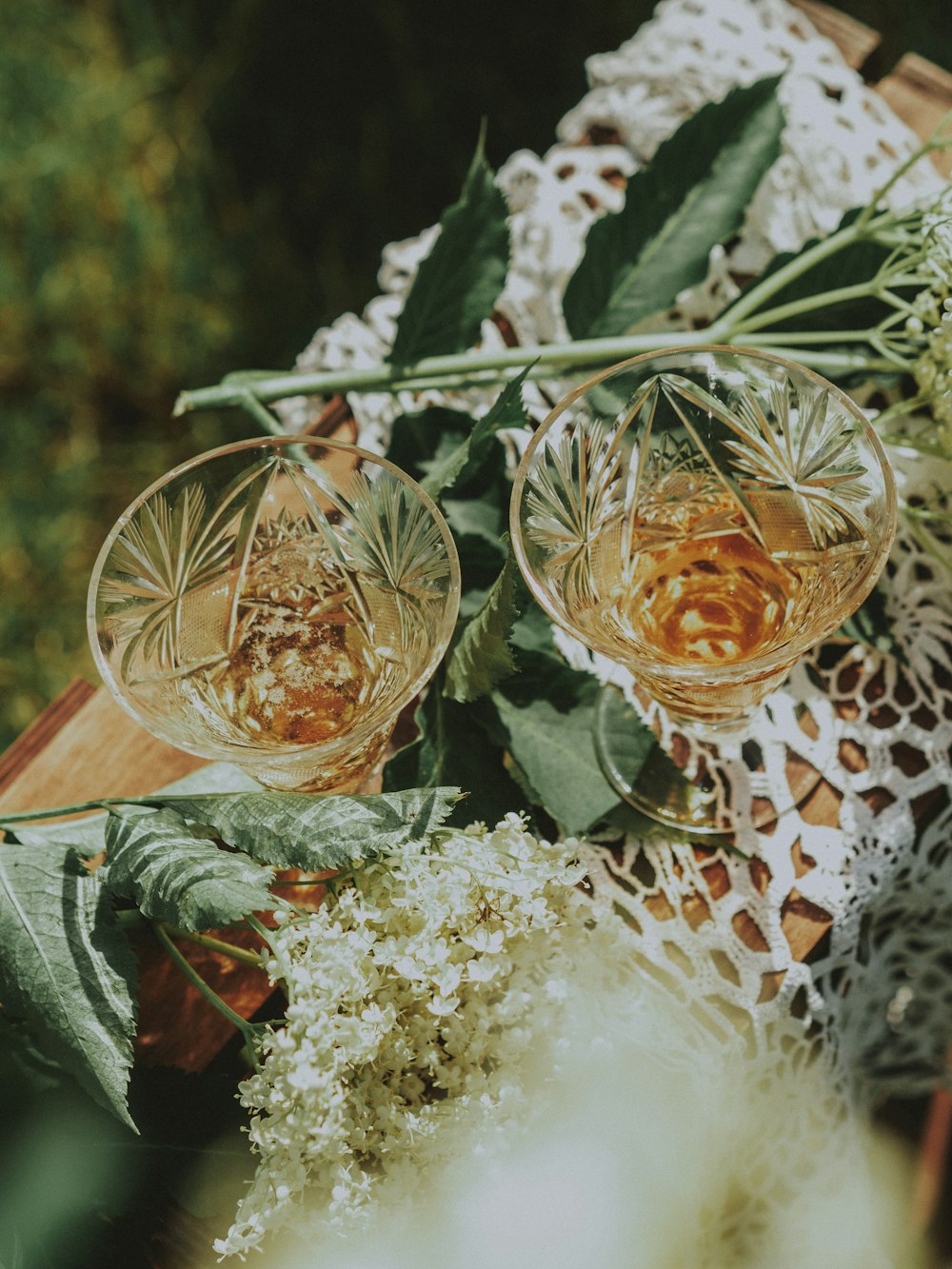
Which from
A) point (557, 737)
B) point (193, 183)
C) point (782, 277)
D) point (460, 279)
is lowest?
point (557, 737)

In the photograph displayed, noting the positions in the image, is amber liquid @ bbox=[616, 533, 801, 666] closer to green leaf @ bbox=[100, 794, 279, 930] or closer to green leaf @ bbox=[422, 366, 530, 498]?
green leaf @ bbox=[422, 366, 530, 498]

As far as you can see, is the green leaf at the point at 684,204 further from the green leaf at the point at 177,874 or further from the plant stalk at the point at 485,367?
the green leaf at the point at 177,874

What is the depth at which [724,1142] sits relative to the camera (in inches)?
35.3

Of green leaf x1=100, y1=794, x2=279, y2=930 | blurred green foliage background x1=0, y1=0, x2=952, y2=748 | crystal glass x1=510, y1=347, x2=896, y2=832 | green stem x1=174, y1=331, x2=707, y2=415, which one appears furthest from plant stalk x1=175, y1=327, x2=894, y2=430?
blurred green foliage background x1=0, y1=0, x2=952, y2=748


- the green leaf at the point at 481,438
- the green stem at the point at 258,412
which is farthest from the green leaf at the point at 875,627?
the green stem at the point at 258,412

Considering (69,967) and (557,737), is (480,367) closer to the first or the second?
(557,737)

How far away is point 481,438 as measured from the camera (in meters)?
0.83

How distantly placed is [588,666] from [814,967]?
0.31 meters

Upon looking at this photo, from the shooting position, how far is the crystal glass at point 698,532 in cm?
79

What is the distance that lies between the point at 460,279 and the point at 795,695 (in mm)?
481

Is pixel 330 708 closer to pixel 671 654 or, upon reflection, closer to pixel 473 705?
pixel 473 705

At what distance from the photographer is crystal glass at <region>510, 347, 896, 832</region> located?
0.79 metres

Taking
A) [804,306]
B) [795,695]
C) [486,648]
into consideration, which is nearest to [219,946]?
[486,648]

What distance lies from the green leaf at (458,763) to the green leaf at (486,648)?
0.04m
